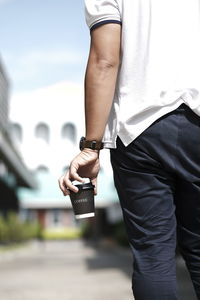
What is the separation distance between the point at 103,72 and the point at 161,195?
0.41m

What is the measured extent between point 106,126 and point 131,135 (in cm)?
16

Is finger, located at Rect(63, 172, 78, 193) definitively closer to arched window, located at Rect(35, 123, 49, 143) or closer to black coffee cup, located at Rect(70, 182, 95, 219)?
black coffee cup, located at Rect(70, 182, 95, 219)

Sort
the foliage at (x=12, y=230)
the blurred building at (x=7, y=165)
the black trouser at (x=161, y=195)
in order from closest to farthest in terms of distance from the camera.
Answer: the black trouser at (x=161, y=195), the blurred building at (x=7, y=165), the foliage at (x=12, y=230)

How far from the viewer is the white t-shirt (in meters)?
1.92

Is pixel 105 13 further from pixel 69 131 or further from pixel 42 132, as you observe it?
pixel 69 131

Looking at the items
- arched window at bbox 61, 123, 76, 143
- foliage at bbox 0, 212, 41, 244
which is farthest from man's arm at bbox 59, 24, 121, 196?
arched window at bbox 61, 123, 76, 143

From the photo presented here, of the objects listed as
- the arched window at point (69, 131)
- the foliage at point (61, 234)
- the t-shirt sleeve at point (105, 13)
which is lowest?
the foliage at point (61, 234)

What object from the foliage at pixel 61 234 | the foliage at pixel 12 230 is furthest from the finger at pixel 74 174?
the foliage at pixel 61 234

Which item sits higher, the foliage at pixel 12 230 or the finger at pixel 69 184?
the finger at pixel 69 184

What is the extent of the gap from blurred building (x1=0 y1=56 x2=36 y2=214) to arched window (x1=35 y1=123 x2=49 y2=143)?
3.52 m

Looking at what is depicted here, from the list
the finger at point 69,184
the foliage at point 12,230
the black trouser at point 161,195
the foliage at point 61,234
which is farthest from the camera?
the foliage at point 61,234

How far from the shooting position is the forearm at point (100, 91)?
195cm

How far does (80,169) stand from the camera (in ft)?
6.75

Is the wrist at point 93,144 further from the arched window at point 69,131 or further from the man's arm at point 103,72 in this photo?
the arched window at point 69,131
